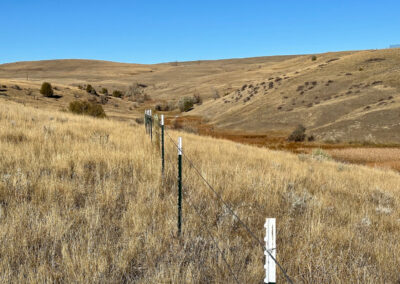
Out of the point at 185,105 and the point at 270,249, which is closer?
the point at 270,249

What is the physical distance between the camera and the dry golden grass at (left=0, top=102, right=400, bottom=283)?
3158 mm

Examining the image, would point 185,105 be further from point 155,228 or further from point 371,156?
point 155,228

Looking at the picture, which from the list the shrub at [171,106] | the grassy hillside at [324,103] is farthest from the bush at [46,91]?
the shrub at [171,106]

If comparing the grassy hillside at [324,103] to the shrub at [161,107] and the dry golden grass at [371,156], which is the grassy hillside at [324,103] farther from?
the shrub at [161,107]

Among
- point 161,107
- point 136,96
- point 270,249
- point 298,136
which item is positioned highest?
point 136,96

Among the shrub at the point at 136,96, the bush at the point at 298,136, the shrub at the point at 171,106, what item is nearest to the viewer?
the bush at the point at 298,136

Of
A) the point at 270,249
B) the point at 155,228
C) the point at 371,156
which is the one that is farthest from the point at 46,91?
the point at 270,249

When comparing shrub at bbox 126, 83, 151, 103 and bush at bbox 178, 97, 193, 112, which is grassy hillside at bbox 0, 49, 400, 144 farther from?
shrub at bbox 126, 83, 151, 103

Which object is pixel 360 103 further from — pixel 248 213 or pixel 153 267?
pixel 153 267

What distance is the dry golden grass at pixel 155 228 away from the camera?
124 inches

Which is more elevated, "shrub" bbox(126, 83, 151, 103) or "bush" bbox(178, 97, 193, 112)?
"shrub" bbox(126, 83, 151, 103)

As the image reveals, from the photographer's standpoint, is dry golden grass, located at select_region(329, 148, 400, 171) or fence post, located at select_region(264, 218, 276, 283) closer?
fence post, located at select_region(264, 218, 276, 283)

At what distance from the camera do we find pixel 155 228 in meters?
4.09

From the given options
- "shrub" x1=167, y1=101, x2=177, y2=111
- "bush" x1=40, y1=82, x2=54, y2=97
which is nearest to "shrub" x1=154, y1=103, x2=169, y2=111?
"shrub" x1=167, y1=101, x2=177, y2=111
